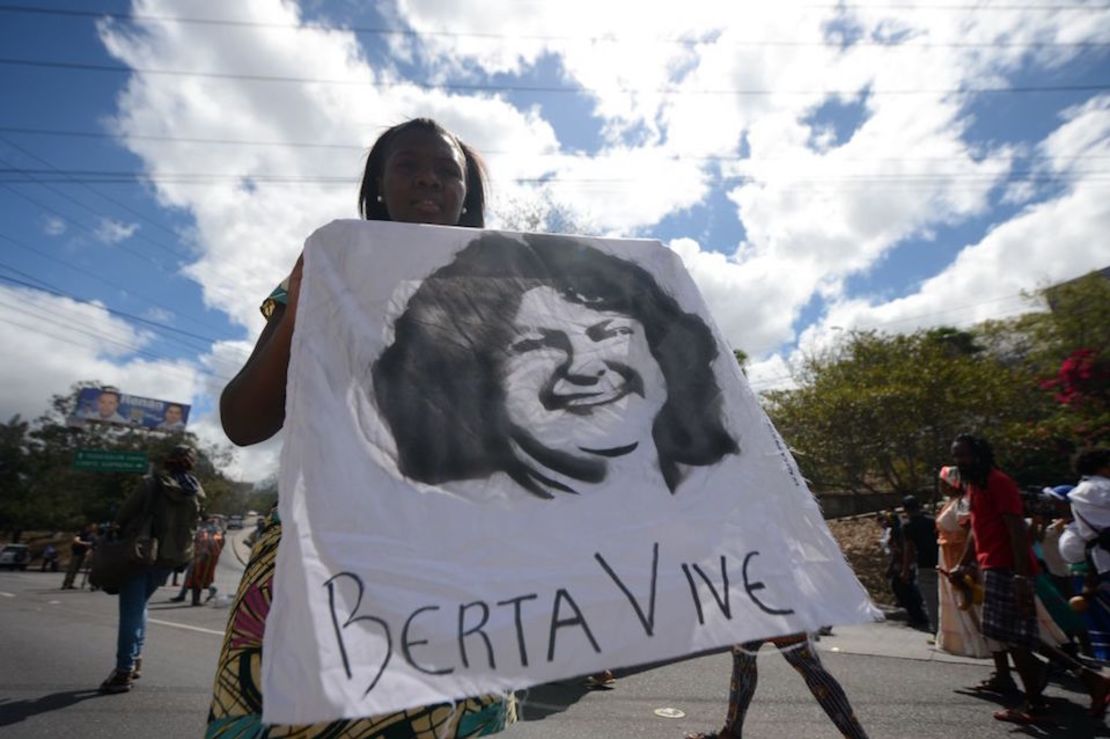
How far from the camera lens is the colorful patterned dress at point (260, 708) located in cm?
97

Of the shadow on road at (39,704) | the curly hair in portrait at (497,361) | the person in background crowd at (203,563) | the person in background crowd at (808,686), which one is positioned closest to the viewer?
the curly hair in portrait at (497,361)

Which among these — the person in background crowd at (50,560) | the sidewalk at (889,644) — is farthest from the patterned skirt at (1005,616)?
the person in background crowd at (50,560)

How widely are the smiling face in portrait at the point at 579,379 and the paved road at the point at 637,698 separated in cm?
171

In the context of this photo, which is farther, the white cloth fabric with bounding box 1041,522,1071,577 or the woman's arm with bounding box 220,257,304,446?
the white cloth fabric with bounding box 1041,522,1071,577

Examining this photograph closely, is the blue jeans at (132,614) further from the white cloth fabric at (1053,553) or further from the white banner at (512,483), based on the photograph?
the white cloth fabric at (1053,553)

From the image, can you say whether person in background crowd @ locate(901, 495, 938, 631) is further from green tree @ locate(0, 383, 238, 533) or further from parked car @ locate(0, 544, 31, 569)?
green tree @ locate(0, 383, 238, 533)

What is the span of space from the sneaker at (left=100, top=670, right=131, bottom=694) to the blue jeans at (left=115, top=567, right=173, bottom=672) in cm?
3

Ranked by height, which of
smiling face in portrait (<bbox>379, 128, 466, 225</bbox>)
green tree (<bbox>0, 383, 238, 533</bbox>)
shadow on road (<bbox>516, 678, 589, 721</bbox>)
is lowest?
shadow on road (<bbox>516, 678, 589, 721</bbox>)

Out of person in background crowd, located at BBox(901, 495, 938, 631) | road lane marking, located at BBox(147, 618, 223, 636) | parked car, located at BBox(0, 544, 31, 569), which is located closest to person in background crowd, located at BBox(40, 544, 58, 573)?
parked car, located at BBox(0, 544, 31, 569)

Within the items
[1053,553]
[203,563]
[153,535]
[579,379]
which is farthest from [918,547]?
[203,563]

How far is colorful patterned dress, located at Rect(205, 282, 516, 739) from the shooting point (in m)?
0.97

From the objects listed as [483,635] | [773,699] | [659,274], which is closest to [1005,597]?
[773,699]

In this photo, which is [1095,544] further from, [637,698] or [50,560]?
[50,560]

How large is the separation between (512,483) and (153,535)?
4284 millimetres
